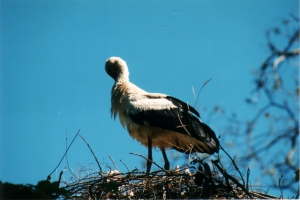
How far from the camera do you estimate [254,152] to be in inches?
215

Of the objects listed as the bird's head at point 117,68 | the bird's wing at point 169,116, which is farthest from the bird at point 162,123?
the bird's head at point 117,68

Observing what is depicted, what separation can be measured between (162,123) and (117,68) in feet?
4.00

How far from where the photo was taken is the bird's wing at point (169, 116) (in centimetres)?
548

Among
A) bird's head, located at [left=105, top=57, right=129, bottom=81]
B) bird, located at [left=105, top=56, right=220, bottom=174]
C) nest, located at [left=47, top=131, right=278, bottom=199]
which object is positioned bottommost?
nest, located at [left=47, top=131, right=278, bottom=199]

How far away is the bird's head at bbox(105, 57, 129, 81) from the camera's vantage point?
21.6ft

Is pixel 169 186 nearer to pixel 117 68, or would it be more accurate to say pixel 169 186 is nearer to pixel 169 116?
pixel 169 116

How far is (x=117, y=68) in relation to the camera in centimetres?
663

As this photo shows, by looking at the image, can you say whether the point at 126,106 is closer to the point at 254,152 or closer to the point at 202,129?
the point at 202,129

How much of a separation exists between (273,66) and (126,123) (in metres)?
1.69

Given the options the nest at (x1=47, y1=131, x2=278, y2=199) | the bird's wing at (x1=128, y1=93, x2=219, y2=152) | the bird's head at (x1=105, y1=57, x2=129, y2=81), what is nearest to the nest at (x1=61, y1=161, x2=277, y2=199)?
the nest at (x1=47, y1=131, x2=278, y2=199)

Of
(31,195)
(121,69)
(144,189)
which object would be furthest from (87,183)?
(121,69)

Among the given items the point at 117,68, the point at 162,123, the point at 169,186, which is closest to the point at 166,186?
the point at 169,186

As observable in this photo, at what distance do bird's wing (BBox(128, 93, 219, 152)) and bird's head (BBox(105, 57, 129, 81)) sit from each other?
2.11ft

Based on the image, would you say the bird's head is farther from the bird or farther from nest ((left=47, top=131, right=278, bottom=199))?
nest ((left=47, top=131, right=278, bottom=199))
